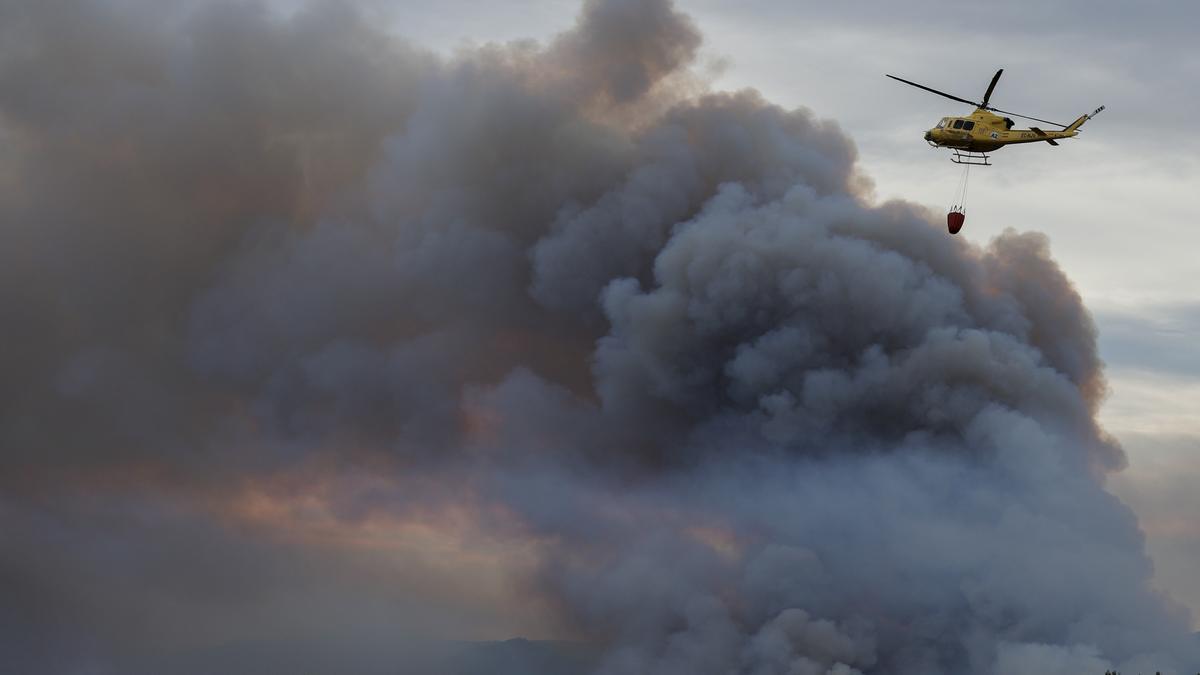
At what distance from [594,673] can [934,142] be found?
90.6 m

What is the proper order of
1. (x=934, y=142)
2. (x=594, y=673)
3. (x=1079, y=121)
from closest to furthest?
(x=1079, y=121) → (x=934, y=142) → (x=594, y=673)

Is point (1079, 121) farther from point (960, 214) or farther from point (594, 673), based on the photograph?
point (594, 673)

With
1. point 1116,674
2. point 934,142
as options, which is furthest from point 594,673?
point 934,142

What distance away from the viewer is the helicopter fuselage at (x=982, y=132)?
117 m

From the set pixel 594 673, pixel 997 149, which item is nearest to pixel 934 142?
pixel 997 149

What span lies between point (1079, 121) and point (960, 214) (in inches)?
521

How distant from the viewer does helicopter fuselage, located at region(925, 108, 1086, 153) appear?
117 metres

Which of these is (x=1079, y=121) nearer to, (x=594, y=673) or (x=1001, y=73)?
(x=1001, y=73)

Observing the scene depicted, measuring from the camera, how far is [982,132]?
117 m

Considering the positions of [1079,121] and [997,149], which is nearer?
[1079,121]

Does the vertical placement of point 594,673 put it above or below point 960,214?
below

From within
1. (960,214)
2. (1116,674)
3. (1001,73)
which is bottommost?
(1116,674)

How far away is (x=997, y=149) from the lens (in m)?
120

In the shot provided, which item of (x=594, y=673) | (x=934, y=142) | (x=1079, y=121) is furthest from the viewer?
(x=594, y=673)
